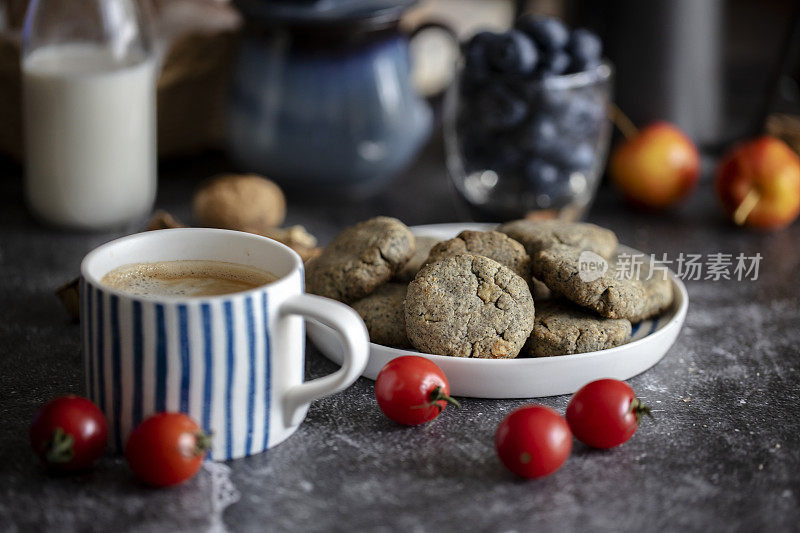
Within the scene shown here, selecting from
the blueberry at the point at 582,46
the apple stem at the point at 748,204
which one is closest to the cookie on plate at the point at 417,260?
the blueberry at the point at 582,46

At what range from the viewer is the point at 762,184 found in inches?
58.5

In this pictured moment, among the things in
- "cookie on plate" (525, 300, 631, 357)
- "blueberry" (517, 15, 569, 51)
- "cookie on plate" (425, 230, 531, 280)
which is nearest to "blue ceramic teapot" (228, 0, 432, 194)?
"blueberry" (517, 15, 569, 51)

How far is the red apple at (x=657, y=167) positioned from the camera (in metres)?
1.54

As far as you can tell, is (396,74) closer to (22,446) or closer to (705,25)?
(705,25)

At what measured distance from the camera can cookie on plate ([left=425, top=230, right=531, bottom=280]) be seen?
99 centimetres

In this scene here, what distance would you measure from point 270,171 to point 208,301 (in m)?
0.81

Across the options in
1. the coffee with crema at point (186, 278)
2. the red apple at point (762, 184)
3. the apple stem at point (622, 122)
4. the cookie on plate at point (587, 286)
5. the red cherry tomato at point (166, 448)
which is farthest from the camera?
the apple stem at point (622, 122)

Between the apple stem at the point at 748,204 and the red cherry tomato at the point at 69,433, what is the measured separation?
1.13 meters

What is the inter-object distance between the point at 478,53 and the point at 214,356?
0.76 m

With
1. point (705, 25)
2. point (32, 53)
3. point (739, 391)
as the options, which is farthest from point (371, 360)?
point (705, 25)

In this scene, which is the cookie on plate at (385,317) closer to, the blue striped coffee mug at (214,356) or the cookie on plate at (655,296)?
the blue striped coffee mug at (214,356)

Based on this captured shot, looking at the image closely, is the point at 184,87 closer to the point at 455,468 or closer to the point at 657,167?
the point at 657,167

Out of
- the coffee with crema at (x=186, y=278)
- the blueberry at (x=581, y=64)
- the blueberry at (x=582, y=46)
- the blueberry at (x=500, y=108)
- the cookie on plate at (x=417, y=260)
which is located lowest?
the cookie on plate at (x=417, y=260)

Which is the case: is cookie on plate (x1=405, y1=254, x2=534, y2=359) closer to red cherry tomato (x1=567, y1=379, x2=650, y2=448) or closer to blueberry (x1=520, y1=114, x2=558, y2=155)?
red cherry tomato (x1=567, y1=379, x2=650, y2=448)
